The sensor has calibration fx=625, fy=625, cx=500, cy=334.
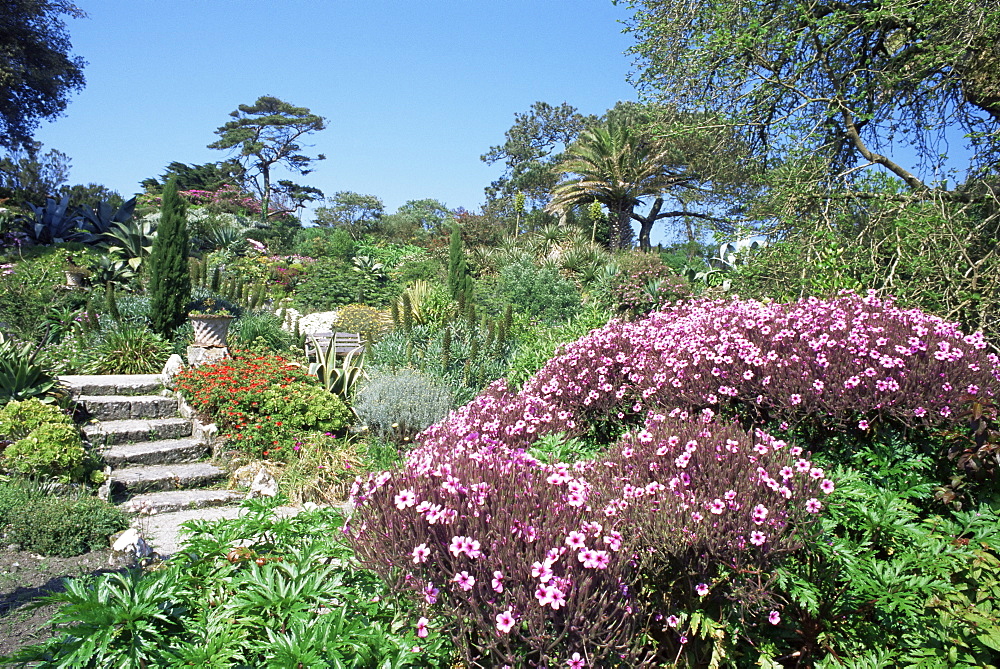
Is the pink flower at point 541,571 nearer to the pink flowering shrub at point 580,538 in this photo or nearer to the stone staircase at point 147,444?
the pink flowering shrub at point 580,538

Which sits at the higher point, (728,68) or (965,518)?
(728,68)

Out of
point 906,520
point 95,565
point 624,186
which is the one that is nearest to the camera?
point 906,520

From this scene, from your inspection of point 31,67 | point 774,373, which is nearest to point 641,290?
point 774,373

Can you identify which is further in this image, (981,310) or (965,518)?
(981,310)

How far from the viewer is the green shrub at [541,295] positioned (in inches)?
487

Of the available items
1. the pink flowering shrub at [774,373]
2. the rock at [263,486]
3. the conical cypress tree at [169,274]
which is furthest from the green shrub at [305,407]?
the pink flowering shrub at [774,373]

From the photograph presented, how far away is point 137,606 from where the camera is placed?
7.27 ft

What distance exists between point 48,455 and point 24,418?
0.70 metres

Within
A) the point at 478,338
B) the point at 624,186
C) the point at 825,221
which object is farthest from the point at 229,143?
the point at 825,221

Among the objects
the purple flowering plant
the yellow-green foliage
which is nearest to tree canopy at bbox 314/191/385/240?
the yellow-green foliage

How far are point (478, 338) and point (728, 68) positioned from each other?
502 cm

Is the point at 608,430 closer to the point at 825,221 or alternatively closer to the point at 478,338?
the point at 825,221

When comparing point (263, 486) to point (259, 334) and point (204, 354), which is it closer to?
point (204, 354)

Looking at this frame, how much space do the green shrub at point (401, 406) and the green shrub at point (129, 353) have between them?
3470 mm
